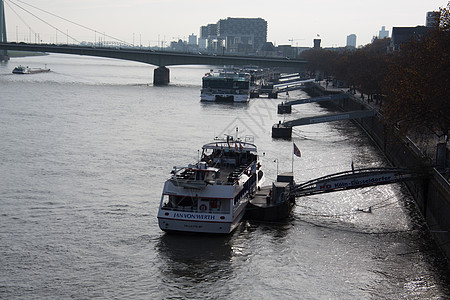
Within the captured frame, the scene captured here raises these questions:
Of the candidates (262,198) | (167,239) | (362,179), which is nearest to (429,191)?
(362,179)

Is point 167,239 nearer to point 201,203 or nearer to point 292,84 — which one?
point 201,203

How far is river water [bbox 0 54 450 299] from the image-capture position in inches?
881

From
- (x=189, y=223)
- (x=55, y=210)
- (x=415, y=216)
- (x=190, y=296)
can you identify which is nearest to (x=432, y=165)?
(x=415, y=216)

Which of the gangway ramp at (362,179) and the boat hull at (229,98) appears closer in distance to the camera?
the gangway ramp at (362,179)

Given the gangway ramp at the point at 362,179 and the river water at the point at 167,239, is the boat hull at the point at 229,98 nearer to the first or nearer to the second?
the river water at the point at 167,239

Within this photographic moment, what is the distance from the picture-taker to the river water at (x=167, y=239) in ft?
73.4

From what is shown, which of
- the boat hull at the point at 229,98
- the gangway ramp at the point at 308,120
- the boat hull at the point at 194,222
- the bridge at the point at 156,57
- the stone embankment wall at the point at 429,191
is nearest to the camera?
the stone embankment wall at the point at 429,191

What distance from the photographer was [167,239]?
26672 mm

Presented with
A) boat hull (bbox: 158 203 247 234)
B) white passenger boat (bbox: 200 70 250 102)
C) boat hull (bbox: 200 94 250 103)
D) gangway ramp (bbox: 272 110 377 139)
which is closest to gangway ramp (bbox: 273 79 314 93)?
white passenger boat (bbox: 200 70 250 102)

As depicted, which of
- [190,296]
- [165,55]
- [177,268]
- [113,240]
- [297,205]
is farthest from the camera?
[165,55]

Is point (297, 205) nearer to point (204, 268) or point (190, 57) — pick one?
point (204, 268)

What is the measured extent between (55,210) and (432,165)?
17728 millimetres

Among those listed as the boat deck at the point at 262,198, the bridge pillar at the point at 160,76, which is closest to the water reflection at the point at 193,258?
the boat deck at the point at 262,198

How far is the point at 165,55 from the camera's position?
128m
